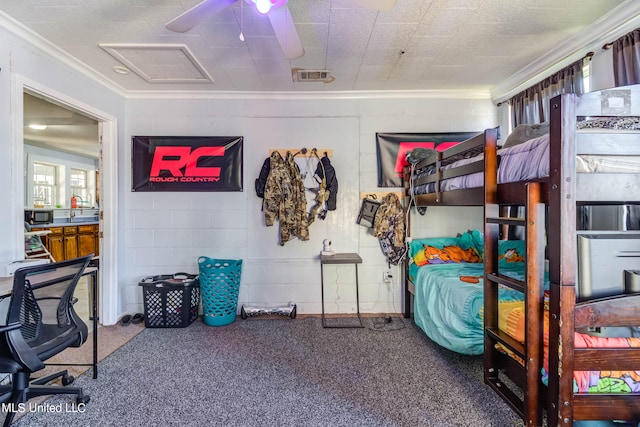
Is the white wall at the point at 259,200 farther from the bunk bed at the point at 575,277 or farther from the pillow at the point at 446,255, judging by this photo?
the bunk bed at the point at 575,277

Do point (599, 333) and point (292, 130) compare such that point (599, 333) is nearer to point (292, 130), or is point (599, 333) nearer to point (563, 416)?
point (563, 416)

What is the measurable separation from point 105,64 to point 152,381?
2637mm

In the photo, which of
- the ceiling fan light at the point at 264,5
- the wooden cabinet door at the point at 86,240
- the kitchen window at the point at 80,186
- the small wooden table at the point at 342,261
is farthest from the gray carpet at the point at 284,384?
the kitchen window at the point at 80,186

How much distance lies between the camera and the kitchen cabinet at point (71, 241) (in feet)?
15.0

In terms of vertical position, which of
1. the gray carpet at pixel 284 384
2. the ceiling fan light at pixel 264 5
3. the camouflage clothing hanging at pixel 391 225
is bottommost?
the gray carpet at pixel 284 384

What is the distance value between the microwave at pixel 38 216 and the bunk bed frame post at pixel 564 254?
6233 mm

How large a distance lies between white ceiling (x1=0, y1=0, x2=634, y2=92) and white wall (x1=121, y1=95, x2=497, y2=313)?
1.15ft

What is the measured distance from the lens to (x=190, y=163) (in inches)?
131

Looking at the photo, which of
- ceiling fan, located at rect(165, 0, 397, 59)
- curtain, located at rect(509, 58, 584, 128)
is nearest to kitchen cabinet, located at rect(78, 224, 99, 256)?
ceiling fan, located at rect(165, 0, 397, 59)

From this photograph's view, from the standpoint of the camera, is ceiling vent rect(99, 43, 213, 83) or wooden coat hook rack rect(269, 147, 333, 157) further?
wooden coat hook rack rect(269, 147, 333, 157)

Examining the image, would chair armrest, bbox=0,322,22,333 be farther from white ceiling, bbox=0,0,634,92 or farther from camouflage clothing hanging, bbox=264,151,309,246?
camouflage clothing hanging, bbox=264,151,309,246

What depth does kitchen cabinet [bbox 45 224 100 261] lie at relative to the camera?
456 cm

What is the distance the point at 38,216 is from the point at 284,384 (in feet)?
16.3

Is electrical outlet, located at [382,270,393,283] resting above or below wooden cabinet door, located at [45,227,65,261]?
below
